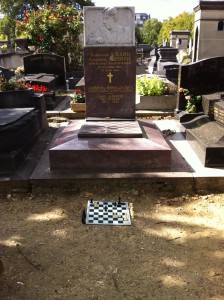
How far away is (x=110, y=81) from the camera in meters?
5.96

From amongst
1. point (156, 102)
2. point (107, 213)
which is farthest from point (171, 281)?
point (156, 102)

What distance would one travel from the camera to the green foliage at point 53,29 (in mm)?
16297

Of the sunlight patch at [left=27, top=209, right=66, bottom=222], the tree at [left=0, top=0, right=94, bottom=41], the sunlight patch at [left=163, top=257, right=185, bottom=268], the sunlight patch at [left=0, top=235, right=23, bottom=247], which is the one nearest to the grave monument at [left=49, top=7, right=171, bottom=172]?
the sunlight patch at [left=27, top=209, right=66, bottom=222]

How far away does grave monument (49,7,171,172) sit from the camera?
16.3 ft

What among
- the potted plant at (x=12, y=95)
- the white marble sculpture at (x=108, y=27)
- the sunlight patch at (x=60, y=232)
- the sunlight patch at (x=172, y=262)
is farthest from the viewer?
the potted plant at (x=12, y=95)

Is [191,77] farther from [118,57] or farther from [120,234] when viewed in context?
[120,234]

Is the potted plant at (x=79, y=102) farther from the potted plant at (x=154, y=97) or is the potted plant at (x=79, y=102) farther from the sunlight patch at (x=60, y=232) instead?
the sunlight patch at (x=60, y=232)

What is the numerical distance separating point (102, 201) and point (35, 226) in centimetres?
106

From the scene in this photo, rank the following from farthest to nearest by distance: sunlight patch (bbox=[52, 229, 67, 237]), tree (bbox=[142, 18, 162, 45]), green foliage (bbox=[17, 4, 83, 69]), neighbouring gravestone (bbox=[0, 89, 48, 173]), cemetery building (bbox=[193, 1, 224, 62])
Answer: tree (bbox=[142, 18, 162, 45]) → green foliage (bbox=[17, 4, 83, 69]) → cemetery building (bbox=[193, 1, 224, 62]) → neighbouring gravestone (bbox=[0, 89, 48, 173]) → sunlight patch (bbox=[52, 229, 67, 237])

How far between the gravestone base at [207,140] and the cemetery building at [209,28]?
9.22m

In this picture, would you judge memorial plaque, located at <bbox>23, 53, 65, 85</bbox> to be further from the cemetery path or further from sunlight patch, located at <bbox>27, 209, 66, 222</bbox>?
sunlight patch, located at <bbox>27, 209, 66, 222</bbox>

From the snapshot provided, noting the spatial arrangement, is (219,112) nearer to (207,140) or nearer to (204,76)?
(207,140)

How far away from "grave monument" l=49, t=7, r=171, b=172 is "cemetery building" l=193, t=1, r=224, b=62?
983 cm

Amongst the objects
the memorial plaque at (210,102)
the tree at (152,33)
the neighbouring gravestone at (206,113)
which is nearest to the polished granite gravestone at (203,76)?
the neighbouring gravestone at (206,113)
